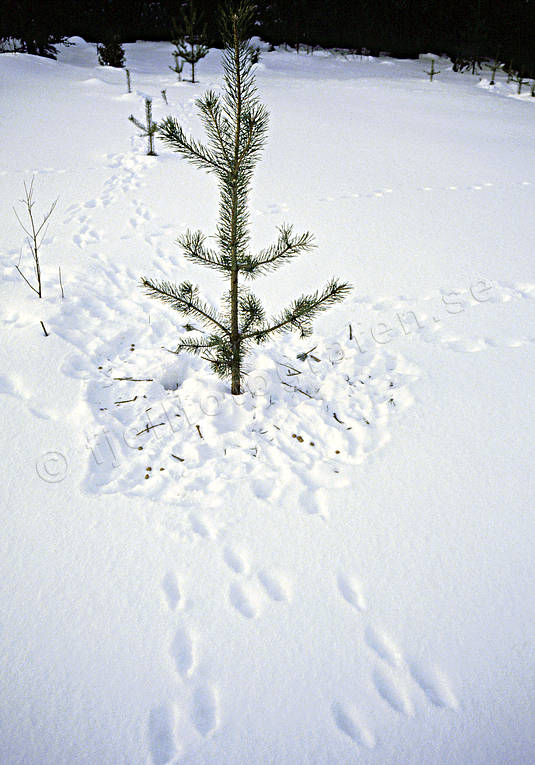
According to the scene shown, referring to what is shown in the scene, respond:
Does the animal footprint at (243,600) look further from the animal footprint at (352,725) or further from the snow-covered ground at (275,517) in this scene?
the animal footprint at (352,725)

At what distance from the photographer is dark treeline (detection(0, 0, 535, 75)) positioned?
20.6m

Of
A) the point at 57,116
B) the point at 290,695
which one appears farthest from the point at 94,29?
the point at 290,695

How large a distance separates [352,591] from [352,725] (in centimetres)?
47

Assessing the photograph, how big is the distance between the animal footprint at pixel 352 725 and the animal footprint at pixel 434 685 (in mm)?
260

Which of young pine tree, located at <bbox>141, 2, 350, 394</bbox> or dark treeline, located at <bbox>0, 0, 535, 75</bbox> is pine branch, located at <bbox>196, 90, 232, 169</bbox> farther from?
dark treeline, located at <bbox>0, 0, 535, 75</bbox>

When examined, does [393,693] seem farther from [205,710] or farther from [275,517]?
[275,517]

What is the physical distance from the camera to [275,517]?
215 centimetres

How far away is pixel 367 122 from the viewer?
32.2 ft

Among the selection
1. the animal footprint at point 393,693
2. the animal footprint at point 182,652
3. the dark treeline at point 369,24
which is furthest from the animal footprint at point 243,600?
the dark treeline at point 369,24

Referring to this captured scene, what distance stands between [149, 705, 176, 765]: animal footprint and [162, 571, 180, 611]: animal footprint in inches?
13.8

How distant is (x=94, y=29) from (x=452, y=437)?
85.1ft

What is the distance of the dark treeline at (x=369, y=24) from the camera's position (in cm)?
2059

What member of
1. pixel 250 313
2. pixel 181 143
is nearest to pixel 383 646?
pixel 250 313

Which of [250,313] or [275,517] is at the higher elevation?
[250,313]
